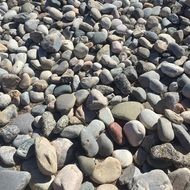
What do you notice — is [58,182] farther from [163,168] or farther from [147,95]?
[147,95]

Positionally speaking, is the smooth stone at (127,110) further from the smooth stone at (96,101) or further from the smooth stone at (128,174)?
the smooth stone at (128,174)

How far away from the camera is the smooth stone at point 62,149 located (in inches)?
54.6

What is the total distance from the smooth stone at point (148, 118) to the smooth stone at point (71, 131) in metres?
0.22

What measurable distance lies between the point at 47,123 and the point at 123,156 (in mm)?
298

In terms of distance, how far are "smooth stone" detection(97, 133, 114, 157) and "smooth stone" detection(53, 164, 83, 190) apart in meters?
0.12

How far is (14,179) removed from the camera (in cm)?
130

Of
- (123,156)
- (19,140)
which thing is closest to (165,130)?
(123,156)

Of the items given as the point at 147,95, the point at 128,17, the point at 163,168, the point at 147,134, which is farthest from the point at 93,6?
the point at 163,168

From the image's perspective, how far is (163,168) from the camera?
4.52 feet

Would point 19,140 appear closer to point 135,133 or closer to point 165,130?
point 135,133

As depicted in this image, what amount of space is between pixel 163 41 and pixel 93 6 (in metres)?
0.42

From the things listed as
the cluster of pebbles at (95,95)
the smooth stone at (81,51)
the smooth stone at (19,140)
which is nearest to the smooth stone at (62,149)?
the cluster of pebbles at (95,95)

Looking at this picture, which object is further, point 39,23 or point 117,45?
point 39,23

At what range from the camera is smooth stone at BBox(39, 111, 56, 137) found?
57.7 inches
